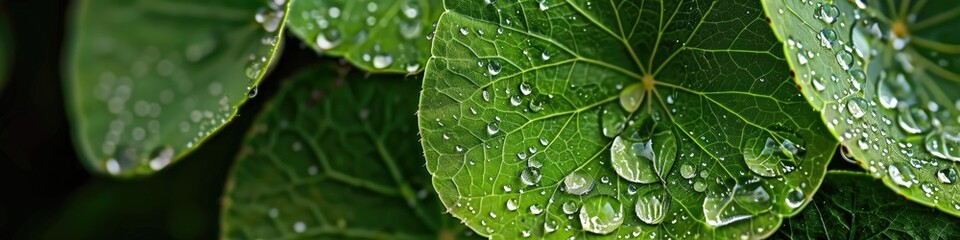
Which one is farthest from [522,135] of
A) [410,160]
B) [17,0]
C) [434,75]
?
[17,0]

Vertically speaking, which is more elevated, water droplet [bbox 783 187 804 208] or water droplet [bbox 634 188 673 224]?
water droplet [bbox 783 187 804 208]

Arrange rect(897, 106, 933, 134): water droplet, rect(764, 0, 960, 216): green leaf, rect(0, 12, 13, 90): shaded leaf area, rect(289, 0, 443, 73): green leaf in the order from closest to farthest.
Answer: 1. rect(764, 0, 960, 216): green leaf
2. rect(897, 106, 933, 134): water droplet
3. rect(289, 0, 443, 73): green leaf
4. rect(0, 12, 13, 90): shaded leaf area

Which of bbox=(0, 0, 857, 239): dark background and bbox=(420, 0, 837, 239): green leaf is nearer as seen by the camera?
bbox=(420, 0, 837, 239): green leaf

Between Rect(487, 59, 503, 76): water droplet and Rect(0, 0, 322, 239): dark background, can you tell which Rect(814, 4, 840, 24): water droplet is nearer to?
Rect(487, 59, 503, 76): water droplet

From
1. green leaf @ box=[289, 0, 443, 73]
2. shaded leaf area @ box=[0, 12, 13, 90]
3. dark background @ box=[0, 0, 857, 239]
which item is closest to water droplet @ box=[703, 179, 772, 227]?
green leaf @ box=[289, 0, 443, 73]

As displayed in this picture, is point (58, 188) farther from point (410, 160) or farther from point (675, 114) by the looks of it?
point (675, 114)

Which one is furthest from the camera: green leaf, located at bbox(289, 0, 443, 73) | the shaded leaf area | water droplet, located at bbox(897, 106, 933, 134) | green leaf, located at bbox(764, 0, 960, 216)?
the shaded leaf area

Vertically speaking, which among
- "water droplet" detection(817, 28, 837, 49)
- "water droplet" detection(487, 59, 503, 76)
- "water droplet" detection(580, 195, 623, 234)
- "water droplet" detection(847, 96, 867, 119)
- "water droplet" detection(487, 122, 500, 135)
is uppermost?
"water droplet" detection(817, 28, 837, 49)

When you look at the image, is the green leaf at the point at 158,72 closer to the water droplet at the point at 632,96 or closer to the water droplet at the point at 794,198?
the water droplet at the point at 632,96

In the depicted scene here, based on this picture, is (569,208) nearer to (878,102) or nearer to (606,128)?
(606,128)
